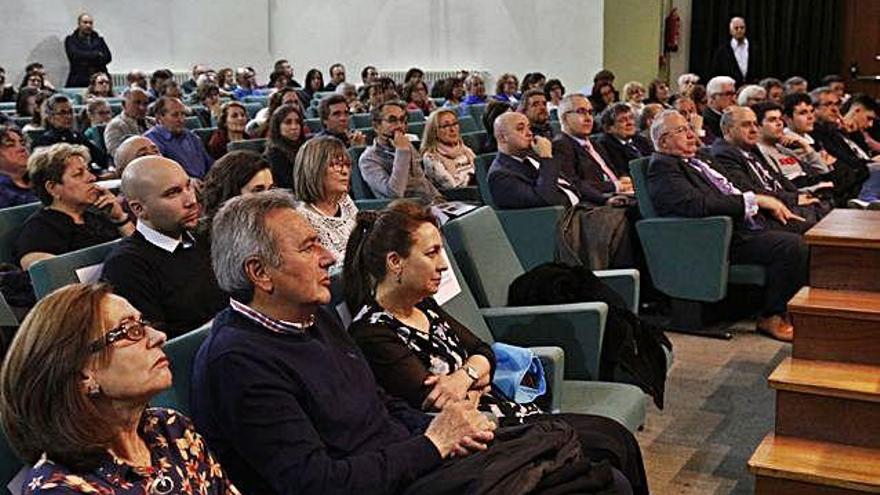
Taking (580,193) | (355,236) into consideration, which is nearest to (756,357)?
(580,193)

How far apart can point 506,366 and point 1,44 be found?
9.98 metres

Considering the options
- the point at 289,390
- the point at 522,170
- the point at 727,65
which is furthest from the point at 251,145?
the point at 727,65

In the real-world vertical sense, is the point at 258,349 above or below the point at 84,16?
below

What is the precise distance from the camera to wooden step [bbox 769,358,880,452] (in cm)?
266

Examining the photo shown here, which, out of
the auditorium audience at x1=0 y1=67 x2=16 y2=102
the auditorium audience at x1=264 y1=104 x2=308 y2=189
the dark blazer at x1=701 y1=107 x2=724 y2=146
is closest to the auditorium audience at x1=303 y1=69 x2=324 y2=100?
the auditorium audience at x1=0 y1=67 x2=16 y2=102

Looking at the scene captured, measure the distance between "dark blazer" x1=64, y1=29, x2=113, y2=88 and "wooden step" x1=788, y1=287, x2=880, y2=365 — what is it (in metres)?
9.90

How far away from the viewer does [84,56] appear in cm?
1120

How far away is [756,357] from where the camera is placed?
428 centimetres

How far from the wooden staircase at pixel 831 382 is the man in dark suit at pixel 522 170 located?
72.6 inches

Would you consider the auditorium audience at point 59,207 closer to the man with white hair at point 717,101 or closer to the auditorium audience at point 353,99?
the auditorium audience at point 353,99

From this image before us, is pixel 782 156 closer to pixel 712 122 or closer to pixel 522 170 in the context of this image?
pixel 522 170

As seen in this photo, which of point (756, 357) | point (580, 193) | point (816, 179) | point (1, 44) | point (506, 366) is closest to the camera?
point (506, 366)

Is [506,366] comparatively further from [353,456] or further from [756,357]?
[756,357]

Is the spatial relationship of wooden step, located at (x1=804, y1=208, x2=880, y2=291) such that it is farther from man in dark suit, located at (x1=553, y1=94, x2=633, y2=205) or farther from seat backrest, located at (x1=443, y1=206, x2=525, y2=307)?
man in dark suit, located at (x1=553, y1=94, x2=633, y2=205)
